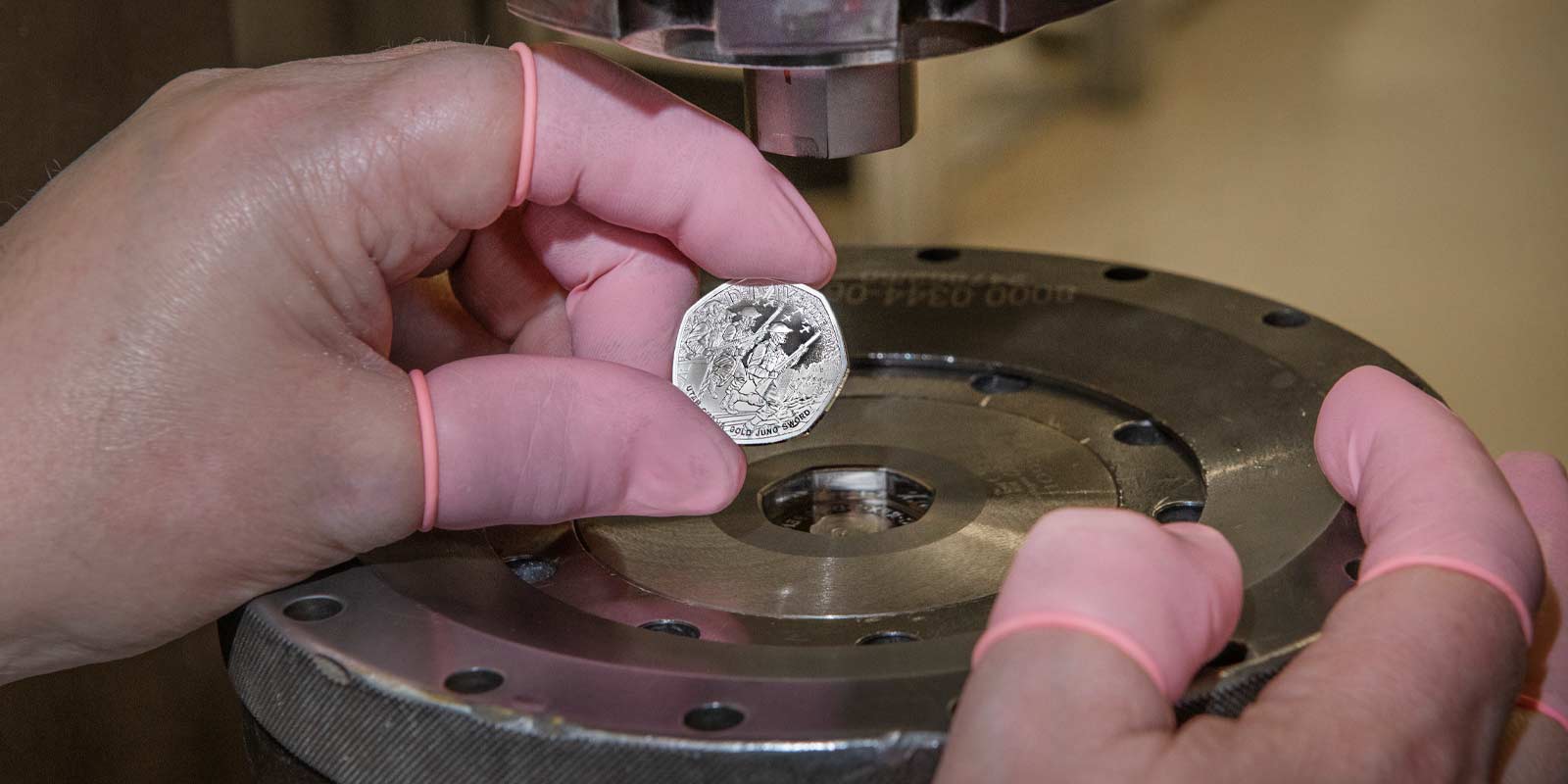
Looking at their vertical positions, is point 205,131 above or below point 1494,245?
above

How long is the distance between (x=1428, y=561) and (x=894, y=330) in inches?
21.2

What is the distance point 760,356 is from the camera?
0.99 m

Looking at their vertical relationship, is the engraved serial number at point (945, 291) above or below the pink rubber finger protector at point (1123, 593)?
below

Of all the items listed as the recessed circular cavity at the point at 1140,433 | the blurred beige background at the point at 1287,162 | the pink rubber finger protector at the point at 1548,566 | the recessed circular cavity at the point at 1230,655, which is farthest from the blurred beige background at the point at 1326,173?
the recessed circular cavity at the point at 1230,655

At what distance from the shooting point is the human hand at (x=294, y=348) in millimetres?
781

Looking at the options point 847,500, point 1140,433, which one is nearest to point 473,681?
point 847,500

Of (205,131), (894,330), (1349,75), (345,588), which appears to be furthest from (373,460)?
(1349,75)

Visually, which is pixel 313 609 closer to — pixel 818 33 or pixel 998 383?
pixel 818 33

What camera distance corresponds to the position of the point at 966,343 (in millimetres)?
1158

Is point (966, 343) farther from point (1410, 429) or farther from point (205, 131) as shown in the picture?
point (205, 131)

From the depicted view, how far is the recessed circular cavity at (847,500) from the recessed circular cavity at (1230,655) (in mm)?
303

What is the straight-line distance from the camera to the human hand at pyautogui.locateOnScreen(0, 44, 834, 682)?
781 mm

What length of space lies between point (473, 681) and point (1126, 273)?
0.67 m

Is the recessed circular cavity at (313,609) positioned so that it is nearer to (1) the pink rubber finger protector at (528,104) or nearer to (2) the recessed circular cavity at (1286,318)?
(1) the pink rubber finger protector at (528,104)
